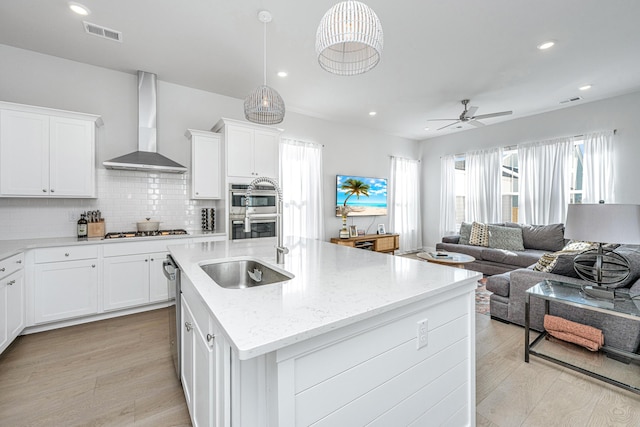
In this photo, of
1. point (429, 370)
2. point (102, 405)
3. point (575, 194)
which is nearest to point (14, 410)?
point (102, 405)

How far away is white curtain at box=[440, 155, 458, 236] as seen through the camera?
6.31m

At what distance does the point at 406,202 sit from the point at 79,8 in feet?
20.5

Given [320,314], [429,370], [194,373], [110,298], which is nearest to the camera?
[320,314]

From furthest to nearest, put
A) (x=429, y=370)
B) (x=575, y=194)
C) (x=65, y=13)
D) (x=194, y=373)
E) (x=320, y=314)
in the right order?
(x=575, y=194), (x=65, y=13), (x=194, y=373), (x=429, y=370), (x=320, y=314)

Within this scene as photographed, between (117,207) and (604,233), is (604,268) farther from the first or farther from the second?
(117,207)

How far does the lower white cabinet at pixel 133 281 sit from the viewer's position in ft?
9.67

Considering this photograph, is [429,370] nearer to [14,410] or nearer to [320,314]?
[320,314]

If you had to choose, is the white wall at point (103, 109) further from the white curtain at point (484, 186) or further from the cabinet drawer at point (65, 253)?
the white curtain at point (484, 186)

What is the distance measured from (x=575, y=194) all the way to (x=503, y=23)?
3731mm

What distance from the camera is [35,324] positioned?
8.63ft

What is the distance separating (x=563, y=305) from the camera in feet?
7.93

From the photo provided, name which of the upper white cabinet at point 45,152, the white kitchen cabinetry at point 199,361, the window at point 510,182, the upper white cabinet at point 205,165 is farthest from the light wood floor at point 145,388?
the window at point 510,182

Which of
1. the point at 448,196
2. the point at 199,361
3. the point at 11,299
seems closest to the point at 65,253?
the point at 11,299

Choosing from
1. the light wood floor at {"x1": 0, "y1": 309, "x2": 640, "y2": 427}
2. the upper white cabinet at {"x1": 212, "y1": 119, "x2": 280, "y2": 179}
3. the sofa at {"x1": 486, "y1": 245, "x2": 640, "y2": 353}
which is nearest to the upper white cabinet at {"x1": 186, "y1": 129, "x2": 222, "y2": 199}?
the upper white cabinet at {"x1": 212, "y1": 119, "x2": 280, "y2": 179}
